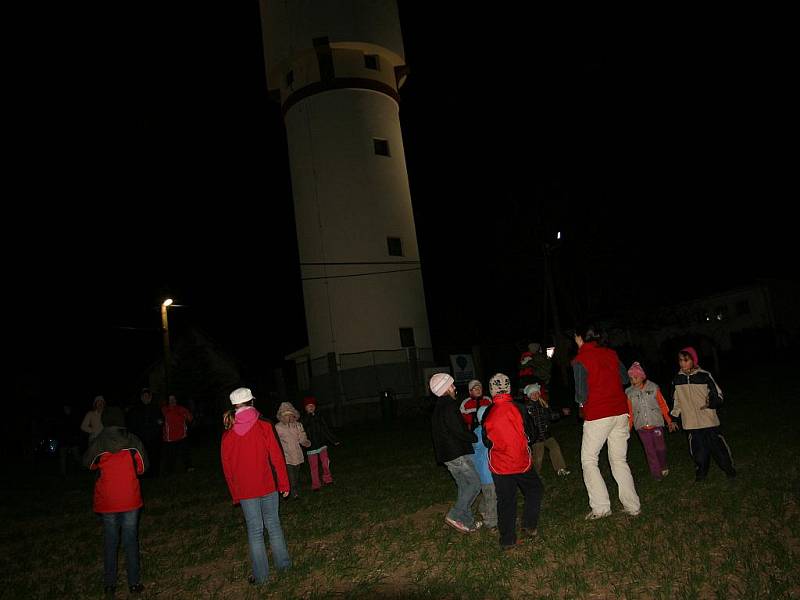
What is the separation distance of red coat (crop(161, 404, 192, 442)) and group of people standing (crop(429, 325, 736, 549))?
8.78 meters

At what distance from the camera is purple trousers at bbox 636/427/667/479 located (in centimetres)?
952

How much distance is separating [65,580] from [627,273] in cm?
3253

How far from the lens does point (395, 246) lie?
31953mm

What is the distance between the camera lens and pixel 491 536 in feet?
24.4

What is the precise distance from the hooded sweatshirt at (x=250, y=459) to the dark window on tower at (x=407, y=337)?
24.3m

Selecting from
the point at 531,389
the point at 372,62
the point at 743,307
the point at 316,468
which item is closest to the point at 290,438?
the point at 316,468

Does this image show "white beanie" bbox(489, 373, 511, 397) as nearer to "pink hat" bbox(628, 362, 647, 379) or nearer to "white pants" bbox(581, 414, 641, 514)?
"white pants" bbox(581, 414, 641, 514)

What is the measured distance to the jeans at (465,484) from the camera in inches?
305

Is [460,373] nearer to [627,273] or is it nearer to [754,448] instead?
[627,273]

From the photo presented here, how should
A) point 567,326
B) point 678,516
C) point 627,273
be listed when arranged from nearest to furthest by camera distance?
point 678,516
point 627,273
point 567,326

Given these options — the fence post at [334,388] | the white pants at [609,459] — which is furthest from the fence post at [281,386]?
the white pants at [609,459]

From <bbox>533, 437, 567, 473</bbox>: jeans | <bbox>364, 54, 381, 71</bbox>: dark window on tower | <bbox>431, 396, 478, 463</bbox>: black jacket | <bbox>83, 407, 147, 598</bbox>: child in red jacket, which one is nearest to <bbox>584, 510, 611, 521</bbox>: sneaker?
<bbox>431, 396, 478, 463</bbox>: black jacket

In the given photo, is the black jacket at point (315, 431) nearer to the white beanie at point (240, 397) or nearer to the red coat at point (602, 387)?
the white beanie at point (240, 397)

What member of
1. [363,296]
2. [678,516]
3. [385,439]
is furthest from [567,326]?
[678,516]
